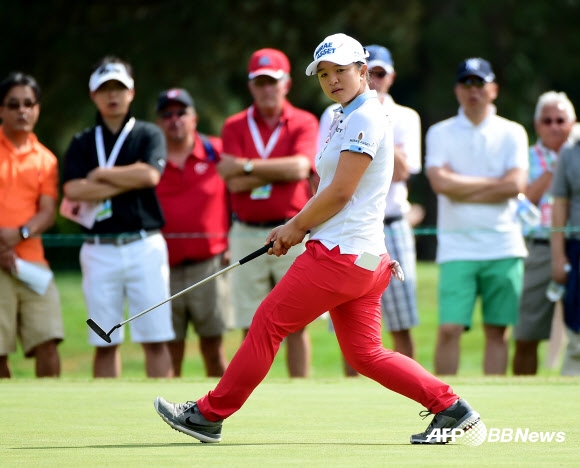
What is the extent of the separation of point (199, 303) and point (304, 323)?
459 cm

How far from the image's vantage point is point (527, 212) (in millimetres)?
10453

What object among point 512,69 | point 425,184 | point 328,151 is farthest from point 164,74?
point 328,151

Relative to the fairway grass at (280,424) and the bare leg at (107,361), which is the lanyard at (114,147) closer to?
the bare leg at (107,361)

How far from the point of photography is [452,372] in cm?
1012

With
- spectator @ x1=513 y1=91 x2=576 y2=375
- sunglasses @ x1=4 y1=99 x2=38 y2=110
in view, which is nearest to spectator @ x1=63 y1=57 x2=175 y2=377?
sunglasses @ x1=4 y1=99 x2=38 y2=110

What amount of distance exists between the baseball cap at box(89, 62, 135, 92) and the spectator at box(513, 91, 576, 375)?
3.48 meters

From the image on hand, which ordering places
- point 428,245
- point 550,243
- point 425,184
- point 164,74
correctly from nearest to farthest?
point 550,243 → point 164,74 → point 428,245 → point 425,184

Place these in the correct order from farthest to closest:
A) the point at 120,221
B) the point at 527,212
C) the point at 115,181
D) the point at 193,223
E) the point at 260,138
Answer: the point at 193,223 → the point at 527,212 → the point at 260,138 → the point at 120,221 → the point at 115,181

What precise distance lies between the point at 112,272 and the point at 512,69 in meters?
17.7

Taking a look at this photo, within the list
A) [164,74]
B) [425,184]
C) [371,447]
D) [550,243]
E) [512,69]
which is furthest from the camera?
[425,184]

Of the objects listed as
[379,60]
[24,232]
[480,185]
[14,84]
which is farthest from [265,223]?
[14,84]

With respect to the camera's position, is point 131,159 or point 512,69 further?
point 512,69

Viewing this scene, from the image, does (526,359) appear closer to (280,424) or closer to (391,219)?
(391,219)

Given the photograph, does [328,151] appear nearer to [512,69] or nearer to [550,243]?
[550,243]
